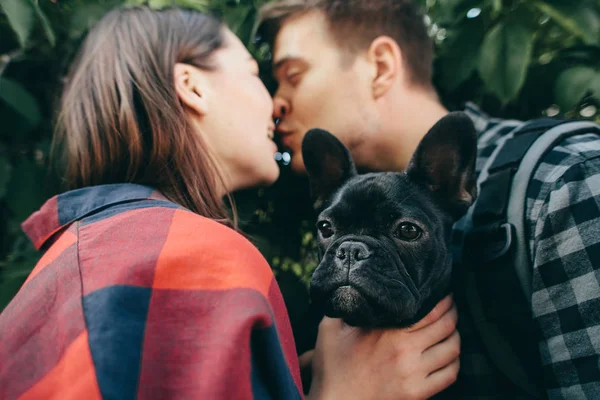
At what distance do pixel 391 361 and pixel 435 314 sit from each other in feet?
0.72

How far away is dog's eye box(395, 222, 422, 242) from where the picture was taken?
161 centimetres

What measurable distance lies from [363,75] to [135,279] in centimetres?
171

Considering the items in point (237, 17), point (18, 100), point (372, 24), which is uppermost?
point (237, 17)

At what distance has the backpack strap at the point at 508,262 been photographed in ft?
4.90

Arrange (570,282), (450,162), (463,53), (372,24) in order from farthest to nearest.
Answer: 1. (372,24)
2. (463,53)
3. (450,162)
4. (570,282)

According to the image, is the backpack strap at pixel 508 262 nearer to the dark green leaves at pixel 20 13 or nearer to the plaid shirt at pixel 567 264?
the plaid shirt at pixel 567 264

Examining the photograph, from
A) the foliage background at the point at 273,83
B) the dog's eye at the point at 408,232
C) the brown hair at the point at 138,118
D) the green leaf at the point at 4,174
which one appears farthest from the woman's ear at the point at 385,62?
the green leaf at the point at 4,174

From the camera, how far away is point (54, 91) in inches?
93.9

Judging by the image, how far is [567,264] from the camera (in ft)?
4.50

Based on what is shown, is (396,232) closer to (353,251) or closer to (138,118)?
(353,251)

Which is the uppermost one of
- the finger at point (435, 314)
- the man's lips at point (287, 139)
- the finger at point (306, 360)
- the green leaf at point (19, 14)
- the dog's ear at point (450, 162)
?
the green leaf at point (19, 14)

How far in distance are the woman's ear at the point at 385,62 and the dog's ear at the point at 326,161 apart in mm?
649

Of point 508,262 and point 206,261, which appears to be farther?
point 508,262

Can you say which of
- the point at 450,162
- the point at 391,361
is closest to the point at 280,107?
the point at 450,162
